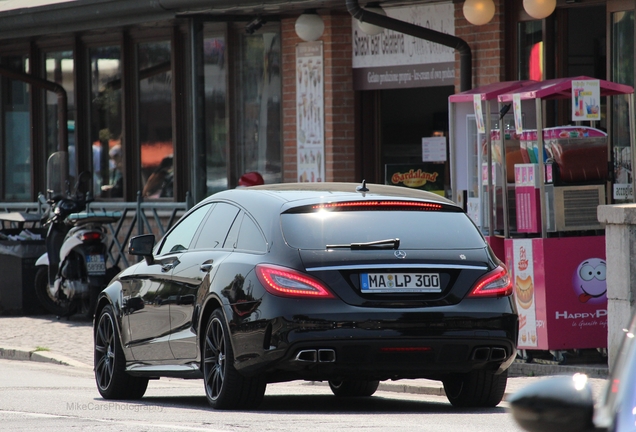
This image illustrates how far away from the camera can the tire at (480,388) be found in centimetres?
837

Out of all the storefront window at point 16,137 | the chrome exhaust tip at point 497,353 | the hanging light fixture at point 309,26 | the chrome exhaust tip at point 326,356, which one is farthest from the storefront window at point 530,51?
the storefront window at point 16,137

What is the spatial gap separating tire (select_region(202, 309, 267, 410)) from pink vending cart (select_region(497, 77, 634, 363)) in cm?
330

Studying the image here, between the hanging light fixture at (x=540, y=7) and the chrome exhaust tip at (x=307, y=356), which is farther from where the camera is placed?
the hanging light fixture at (x=540, y=7)

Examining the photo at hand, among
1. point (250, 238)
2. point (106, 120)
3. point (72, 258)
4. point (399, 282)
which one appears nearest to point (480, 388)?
point (399, 282)

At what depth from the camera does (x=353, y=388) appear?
9.80m

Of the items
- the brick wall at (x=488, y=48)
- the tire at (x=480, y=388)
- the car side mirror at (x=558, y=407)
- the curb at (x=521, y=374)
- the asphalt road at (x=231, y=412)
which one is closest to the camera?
the car side mirror at (x=558, y=407)

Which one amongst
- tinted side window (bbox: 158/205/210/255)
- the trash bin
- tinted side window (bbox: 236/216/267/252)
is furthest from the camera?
the trash bin

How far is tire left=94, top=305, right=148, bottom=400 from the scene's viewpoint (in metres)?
9.59

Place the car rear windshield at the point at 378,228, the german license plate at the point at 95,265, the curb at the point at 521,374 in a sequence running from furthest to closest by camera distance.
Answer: the german license plate at the point at 95,265 < the curb at the point at 521,374 < the car rear windshield at the point at 378,228

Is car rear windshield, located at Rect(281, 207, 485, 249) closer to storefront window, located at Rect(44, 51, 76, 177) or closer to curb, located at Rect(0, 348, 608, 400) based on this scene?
curb, located at Rect(0, 348, 608, 400)

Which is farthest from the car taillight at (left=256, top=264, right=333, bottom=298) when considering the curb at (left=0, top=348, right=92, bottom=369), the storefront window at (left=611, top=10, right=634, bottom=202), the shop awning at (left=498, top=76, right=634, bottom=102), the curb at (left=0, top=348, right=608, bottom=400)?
the storefront window at (left=611, top=10, right=634, bottom=202)

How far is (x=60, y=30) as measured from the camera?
18344 millimetres

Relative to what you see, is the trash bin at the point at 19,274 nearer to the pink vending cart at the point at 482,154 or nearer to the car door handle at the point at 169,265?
the pink vending cart at the point at 482,154

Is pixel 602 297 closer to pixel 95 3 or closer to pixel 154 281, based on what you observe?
pixel 154 281
